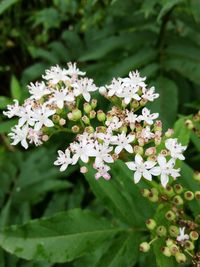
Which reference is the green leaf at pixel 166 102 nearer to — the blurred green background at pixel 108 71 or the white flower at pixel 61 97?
the blurred green background at pixel 108 71

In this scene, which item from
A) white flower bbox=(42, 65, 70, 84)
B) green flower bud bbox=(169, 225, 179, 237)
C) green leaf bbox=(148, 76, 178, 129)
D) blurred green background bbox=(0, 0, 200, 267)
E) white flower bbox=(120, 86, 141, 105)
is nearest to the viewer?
green flower bud bbox=(169, 225, 179, 237)

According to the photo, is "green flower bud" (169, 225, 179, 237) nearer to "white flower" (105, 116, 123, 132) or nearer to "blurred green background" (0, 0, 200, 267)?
"white flower" (105, 116, 123, 132)

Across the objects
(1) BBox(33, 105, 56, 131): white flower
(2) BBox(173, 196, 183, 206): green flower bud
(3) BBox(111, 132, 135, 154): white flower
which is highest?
(1) BBox(33, 105, 56, 131): white flower

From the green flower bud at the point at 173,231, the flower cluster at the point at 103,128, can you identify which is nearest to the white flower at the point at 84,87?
the flower cluster at the point at 103,128

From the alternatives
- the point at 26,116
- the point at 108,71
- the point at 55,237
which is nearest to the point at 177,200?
the point at 55,237

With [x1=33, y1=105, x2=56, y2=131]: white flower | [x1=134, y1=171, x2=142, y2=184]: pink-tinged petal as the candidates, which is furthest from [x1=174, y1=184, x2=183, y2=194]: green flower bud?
[x1=33, y1=105, x2=56, y2=131]: white flower

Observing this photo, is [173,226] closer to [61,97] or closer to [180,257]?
[180,257]
